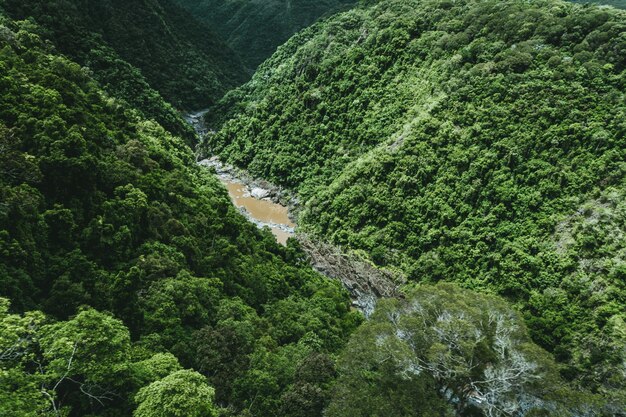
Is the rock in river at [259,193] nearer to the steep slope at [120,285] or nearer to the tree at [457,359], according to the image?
the steep slope at [120,285]

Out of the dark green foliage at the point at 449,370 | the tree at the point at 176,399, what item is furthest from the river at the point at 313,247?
the tree at the point at 176,399

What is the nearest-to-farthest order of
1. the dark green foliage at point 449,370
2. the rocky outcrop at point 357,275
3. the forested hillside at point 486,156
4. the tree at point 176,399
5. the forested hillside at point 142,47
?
the tree at point 176,399 → the dark green foliage at point 449,370 → the forested hillside at point 486,156 → the rocky outcrop at point 357,275 → the forested hillside at point 142,47

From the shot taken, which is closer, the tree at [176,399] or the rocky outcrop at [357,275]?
the tree at [176,399]

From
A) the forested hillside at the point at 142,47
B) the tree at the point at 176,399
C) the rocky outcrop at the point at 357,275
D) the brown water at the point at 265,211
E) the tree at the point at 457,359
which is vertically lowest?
the rocky outcrop at the point at 357,275

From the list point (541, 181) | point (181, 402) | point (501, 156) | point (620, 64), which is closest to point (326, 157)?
point (501, 156)

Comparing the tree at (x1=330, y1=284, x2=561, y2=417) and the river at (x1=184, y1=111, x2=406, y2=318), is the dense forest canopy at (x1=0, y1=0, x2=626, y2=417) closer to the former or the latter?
the tree at (x1=330, y1=284, x2=561, y2=417)

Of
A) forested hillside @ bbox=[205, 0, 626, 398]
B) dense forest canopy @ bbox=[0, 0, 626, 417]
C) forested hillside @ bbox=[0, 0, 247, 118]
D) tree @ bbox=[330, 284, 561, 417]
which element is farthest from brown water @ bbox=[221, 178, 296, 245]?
tree @ bbox=[330, 284, 561, 417]

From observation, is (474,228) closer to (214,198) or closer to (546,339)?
(546,339)

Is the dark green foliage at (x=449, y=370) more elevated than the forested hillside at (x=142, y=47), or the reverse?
the forested hillside at (x=142, y=47)
